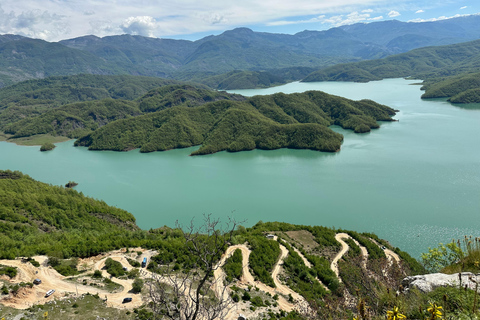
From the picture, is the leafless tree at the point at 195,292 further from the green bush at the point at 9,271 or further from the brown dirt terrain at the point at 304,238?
the brown dirt terrain at the point at 304,238

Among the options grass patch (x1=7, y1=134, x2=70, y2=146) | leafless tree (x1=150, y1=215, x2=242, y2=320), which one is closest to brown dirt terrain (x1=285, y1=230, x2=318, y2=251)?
leafless tree (x1=150, y1=215, x2=242, y2=320)

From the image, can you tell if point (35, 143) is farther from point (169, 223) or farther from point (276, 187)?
point (276, 187)

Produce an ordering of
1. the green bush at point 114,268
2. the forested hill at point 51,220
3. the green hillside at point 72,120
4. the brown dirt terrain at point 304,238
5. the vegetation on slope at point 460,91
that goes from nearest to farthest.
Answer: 1. the green bush at point 114,268
2. the forested hill at point 51,220
3. the brown dirt terrain at point 304,238
4. the green hillside at point 72,120
5. the vegetation on slope at point 460,91

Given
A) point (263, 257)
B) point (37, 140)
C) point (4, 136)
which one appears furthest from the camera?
point (4, 136)

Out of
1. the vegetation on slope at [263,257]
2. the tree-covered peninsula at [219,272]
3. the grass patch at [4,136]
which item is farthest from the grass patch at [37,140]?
the vegetation on slope at [263,257]

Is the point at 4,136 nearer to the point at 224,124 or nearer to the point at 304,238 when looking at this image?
the point at 224,124

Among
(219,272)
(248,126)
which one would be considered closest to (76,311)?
(219,272)

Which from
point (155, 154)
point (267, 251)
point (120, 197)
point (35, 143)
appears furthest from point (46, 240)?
point (35, 143)

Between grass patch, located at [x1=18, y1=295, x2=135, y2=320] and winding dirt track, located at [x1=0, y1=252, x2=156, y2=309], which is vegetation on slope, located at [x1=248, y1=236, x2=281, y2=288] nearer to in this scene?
winding dirt track, located at [x1=0, y1=252, x2=156, y2=309]
